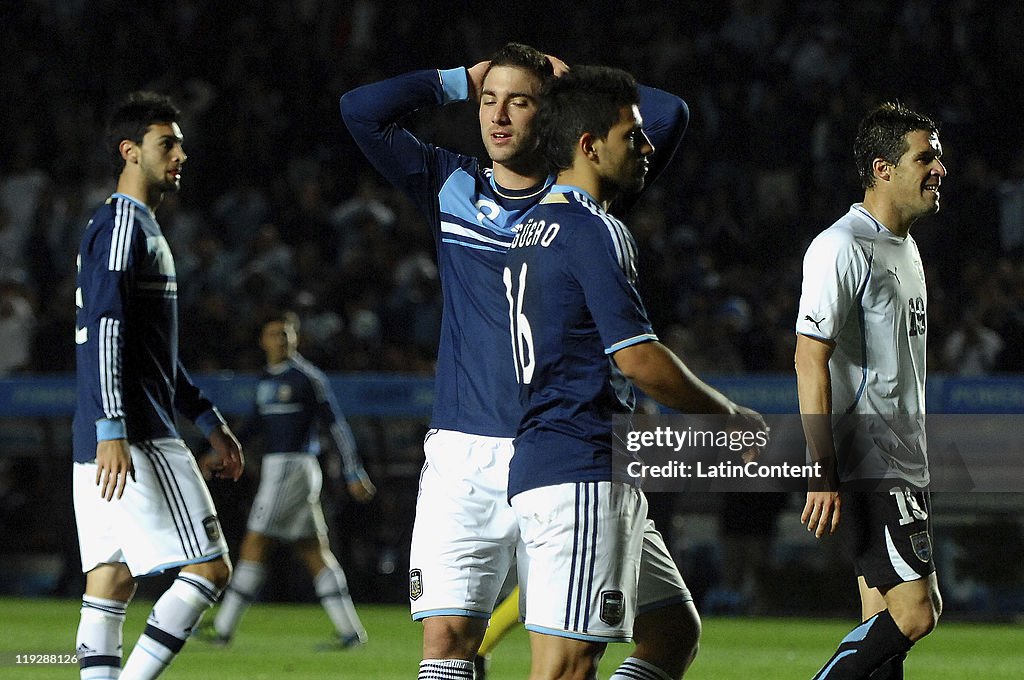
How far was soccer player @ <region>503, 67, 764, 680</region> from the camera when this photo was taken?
155 inches

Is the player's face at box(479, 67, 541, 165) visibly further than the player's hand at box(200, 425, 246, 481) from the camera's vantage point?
No

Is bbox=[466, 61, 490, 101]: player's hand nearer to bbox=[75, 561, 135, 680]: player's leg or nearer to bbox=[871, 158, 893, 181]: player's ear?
bbox=[871, 158, 893, 181]: player's ear

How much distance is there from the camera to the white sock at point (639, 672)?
4.76 metres

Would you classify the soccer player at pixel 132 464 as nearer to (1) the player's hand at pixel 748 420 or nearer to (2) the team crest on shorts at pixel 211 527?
(2) the team crest on shorts at pixel 211 527

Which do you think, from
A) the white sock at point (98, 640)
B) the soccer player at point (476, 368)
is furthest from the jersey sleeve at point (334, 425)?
the soccer player at point (476, 368)

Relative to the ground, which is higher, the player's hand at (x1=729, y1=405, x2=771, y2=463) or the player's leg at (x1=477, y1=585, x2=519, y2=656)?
the player's hand at (x1=729, y1=405, x2=771, y2=463)

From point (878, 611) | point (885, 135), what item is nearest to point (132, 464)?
point (878, 611)

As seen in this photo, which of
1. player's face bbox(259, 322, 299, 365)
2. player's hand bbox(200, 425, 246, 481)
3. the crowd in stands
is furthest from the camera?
the crowd in stands

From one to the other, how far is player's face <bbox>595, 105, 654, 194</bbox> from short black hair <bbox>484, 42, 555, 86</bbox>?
97cm

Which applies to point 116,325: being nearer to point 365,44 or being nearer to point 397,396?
point 397,396

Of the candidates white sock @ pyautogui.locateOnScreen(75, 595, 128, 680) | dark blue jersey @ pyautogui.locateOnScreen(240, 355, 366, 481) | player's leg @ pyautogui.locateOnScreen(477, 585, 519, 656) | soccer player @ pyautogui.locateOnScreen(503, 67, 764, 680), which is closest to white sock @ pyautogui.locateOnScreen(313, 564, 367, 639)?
dark blue jersey @ pyautogui.locateOnScreen(240, 355, 366, 481)

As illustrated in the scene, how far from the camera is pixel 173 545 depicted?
18.5 ft

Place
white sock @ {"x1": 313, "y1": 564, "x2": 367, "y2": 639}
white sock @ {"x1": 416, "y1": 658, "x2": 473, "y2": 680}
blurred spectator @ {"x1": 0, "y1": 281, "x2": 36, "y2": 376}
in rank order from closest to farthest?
Answer: 1. white sock @ {"x1": 416, "y1": 658, "x2": 473, "y2": 680}
2. white sock @ {"x1": 313, "y1": 564, "x2": 367, "y2": 639}
3. blurred spectator @ {"x1": 0, "y1": 281, "x2": 36, "y2": 376}

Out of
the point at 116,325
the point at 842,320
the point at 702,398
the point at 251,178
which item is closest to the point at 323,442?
the point at 251,178
